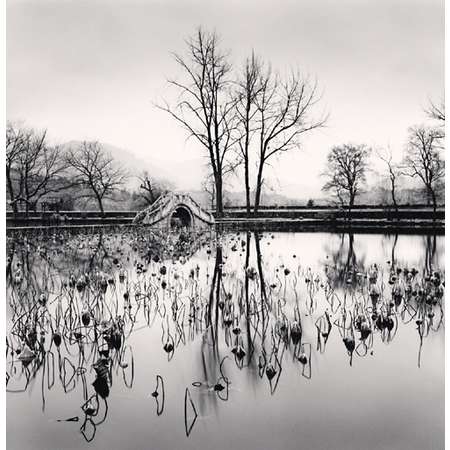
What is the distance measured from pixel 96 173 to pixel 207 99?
3120 mm

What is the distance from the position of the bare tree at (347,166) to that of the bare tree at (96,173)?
470 cm

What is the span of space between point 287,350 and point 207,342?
0.80m

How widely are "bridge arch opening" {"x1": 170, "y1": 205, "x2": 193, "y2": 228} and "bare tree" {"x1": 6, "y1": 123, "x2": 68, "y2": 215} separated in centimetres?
614

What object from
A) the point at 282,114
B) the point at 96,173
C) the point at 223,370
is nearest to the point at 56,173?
the point at 96,173

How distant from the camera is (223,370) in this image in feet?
12.5

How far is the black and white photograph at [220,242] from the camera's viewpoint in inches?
132

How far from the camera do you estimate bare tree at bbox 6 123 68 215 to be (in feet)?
23.4

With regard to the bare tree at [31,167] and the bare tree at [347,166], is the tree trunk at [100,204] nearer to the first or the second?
the bare tree at [31,167]

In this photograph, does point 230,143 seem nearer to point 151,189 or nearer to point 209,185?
point 151,189

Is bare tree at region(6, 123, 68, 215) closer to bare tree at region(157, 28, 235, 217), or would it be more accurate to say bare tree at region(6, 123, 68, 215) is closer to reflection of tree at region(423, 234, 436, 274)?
bare tree at region(157, 28, 235, 217)

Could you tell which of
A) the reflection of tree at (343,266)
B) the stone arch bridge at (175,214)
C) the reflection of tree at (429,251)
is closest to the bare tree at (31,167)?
the stone arch bridge at (175,214)

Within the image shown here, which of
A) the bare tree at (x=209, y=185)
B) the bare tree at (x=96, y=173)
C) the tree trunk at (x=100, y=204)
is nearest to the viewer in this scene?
the bare tree at (x=96, y=173)

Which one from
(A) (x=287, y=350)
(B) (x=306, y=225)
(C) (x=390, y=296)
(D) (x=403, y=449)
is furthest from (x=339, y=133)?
(B) (x=306, y=225)

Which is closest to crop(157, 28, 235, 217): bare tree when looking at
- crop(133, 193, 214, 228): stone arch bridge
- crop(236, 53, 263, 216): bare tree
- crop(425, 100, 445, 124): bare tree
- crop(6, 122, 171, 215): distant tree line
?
crop(236, 53, 263, 216): bare tree
